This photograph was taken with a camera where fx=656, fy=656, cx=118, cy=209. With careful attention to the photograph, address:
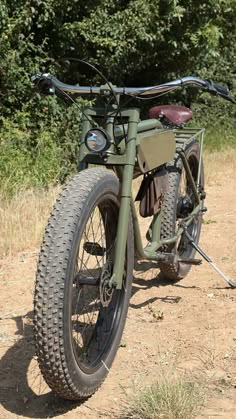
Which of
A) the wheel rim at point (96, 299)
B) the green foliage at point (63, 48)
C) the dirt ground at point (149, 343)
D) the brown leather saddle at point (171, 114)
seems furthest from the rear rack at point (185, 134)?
the green foliage at point (63, 48)

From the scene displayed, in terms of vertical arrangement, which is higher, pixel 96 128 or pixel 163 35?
pixel 163 35

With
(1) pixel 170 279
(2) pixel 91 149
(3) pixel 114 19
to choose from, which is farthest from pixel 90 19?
(2) pixel 91 149

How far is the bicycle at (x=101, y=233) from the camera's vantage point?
2.81 metres

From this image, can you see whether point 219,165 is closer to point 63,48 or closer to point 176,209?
point 63,48

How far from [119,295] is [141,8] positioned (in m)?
6.01

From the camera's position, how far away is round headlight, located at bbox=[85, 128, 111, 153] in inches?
127

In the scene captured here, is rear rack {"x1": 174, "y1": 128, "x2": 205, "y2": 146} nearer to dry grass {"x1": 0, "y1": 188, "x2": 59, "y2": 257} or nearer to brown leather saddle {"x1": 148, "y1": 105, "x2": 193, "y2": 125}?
brown leather saddle {"x1": 148, "y1": 105, "x2": 193, "y2": 125}

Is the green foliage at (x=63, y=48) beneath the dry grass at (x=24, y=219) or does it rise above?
above

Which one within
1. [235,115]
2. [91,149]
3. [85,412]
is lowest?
[85,412]

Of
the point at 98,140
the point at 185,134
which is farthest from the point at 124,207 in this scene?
the point at 185,134

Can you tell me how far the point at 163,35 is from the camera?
9.60 m

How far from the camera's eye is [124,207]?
3.24m

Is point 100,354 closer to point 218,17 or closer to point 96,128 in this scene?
point 96,128

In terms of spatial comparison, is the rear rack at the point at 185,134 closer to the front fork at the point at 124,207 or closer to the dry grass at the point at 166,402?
the front fork at the point at 124,207
